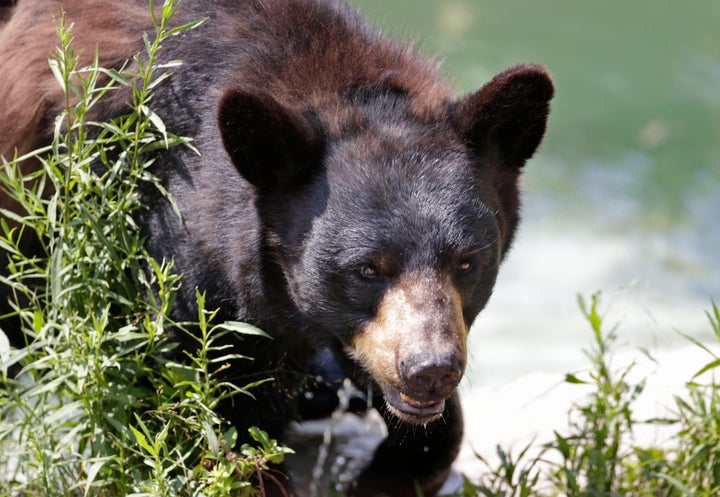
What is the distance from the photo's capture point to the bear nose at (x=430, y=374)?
3.72 meters

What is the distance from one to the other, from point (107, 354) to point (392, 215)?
1.10 m

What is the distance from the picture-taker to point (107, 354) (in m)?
4.09

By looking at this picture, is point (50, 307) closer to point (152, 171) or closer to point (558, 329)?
point (152, 171)

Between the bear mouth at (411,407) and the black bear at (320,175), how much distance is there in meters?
0.01

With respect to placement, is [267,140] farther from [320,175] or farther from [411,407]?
[411,407]

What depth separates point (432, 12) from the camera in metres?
14.1

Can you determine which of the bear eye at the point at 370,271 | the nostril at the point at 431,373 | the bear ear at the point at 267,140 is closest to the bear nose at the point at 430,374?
the nostril at the point at 431,373

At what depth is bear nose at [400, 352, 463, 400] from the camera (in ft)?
12.2

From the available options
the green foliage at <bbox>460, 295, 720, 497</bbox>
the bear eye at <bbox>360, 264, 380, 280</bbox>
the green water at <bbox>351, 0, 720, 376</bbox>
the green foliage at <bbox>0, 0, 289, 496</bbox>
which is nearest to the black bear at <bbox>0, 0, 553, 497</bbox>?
the bear eye at <bbox>360, 264, 380, 280</bbox>

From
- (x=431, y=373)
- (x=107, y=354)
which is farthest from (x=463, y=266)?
(x=107, y=354)

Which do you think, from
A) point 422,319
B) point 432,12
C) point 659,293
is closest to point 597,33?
point 432,12

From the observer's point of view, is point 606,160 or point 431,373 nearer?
point 431,373

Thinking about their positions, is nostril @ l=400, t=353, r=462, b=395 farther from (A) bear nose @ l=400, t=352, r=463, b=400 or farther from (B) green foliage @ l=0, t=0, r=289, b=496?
(B) green foliage @ l=0, t=0, r=289, b=496

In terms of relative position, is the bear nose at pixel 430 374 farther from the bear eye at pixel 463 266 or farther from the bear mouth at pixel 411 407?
the bear eye at pixel 463 266
